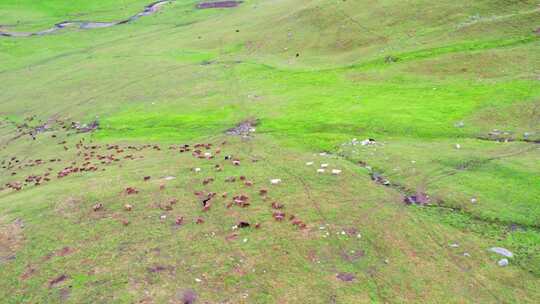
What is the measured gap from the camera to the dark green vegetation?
1363 centimetres

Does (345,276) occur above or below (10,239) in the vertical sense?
above

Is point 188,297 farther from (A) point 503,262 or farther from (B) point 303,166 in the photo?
(B) point 303,166

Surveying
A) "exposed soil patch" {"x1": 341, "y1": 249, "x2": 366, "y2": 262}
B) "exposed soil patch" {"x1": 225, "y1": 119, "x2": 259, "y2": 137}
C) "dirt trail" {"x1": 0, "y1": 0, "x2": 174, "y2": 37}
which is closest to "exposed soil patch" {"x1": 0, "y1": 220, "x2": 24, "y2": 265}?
"exposed soil patch" {"x1": 341, "y1": 249, "x2": 366, "y2": 262}

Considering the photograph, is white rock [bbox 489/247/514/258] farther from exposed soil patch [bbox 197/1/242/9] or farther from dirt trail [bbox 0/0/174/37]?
dirt trail [bbox 0/0/174/37]

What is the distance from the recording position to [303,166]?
2077cm

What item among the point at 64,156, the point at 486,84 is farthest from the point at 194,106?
the point at 486,84

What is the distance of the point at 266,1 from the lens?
73.0 meters

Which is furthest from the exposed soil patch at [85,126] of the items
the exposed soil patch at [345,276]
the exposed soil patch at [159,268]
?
the exposed soil patch at [345,276]

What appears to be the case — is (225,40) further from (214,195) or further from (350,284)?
(350,284)

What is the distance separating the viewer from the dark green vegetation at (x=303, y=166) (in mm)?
13633

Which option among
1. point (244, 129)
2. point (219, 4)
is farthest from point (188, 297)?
point (219, 4)

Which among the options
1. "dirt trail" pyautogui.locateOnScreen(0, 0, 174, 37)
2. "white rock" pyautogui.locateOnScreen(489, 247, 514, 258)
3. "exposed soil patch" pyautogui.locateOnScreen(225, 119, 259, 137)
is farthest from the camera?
"dirt trail" pyautogui.locateOnScreen(0, 0, 174, 37)

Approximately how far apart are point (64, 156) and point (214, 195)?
1347 cm

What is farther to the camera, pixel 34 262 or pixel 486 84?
pixel 486 84
